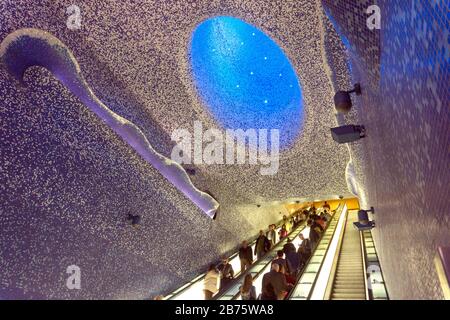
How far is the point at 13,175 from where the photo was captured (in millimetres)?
4328

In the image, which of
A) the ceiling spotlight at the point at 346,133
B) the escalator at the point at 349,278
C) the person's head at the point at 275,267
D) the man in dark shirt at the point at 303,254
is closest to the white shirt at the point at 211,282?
the person's head at the point at 275,267

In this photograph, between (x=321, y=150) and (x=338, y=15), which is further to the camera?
(x=321, y=150)

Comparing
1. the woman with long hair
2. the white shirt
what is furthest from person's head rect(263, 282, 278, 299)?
the white shirt

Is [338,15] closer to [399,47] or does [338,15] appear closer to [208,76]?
[399,47]

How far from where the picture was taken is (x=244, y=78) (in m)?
8.78

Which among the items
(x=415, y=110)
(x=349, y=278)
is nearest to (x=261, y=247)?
(x=349, y=278)

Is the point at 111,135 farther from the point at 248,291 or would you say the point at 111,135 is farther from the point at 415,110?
the point at 415,110

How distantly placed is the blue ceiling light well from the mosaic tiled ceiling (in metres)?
0.41

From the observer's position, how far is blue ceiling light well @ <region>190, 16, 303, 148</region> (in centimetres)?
739

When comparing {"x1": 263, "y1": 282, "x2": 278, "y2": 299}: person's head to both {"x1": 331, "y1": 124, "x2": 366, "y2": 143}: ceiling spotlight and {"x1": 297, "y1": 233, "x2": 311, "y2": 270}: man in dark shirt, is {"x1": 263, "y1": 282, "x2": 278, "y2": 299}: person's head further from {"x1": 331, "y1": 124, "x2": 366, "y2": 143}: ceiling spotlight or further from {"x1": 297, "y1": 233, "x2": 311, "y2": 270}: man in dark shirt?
{"x1": 297, "y1": 233, "x2": 311, "y2": 270}: man in dark shirt

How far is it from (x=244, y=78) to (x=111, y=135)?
3.89 metres

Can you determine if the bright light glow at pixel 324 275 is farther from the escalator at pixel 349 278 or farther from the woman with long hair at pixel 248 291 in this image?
the woman with long hair at pixel 248 291

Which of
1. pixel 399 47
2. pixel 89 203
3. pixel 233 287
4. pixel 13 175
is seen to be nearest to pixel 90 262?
pixel 89 203
